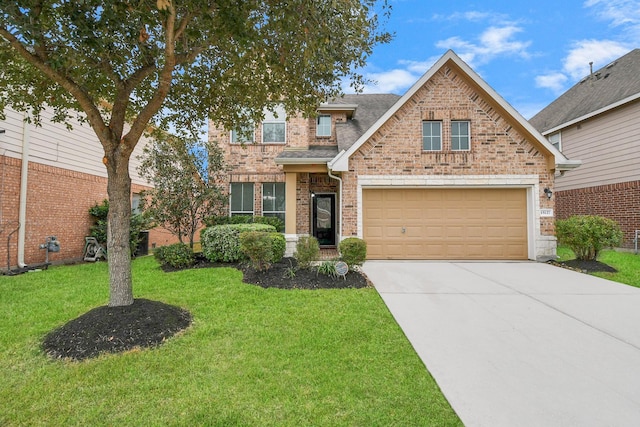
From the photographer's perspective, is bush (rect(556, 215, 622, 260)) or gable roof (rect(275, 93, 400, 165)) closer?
bush (rect(556, 215, 622, 260))

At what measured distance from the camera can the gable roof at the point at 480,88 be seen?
984cm

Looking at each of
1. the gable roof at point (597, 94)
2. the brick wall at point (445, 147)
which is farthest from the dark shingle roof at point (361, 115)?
the gable roof at point (597, 94)

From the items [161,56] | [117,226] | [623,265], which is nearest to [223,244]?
[117,226]

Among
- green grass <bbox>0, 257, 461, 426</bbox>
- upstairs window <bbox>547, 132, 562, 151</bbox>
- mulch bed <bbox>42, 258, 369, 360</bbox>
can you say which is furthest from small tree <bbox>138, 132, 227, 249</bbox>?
upstairs window <bbox>547, 132, 562, 151</bbox>

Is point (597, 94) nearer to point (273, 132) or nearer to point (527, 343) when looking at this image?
point (273, 132)

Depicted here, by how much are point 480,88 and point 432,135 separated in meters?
2.05

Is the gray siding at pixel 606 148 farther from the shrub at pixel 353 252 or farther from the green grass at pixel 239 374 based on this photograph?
the green grass at pixel 239 374

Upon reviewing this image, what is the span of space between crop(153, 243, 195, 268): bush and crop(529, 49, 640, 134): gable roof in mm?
16155

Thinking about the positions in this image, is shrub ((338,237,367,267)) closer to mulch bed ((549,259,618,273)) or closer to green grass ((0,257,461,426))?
green grass ((0,257,461,426))

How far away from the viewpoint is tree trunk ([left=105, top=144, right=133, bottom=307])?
466cm

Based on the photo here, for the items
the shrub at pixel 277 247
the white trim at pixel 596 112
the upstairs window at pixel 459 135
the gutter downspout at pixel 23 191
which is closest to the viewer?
the shrub at pixel 277 247

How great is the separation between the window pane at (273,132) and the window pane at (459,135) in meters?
6.57

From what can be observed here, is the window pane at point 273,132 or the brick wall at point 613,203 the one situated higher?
the window pane at point 273,132

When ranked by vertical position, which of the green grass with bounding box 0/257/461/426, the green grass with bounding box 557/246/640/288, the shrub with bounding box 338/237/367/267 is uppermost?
the shrub with bounding box 338/237/367/267
